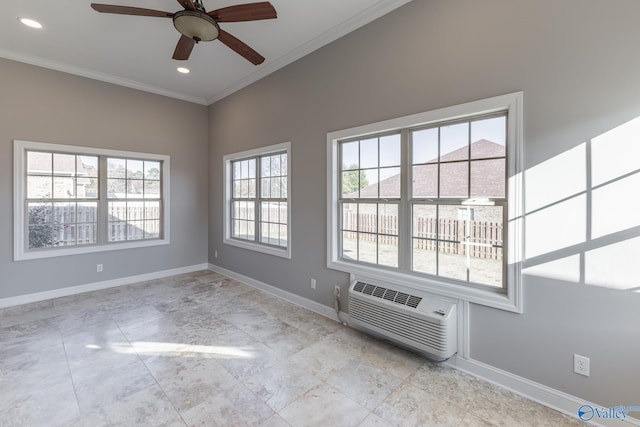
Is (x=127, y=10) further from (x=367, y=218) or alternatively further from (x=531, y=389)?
(x=531, y=389)

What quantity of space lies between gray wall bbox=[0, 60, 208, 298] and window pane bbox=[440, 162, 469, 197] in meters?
4.65

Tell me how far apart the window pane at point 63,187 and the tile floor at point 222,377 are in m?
1.66

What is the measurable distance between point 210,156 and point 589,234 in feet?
18.4

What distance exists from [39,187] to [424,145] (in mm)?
5242

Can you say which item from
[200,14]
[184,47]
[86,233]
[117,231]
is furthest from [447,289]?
[86,233]

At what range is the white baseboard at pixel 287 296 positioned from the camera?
3.40 meters

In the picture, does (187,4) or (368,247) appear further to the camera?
(368,247)

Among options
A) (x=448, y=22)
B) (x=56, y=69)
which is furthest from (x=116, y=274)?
(x=448, y=22)

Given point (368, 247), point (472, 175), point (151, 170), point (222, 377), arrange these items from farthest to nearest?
1. point (151, 170)
2. point (368, 247)
3. point (472, 175)
4. point (222, 377)

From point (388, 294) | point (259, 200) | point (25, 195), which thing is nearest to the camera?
point (388, 294)

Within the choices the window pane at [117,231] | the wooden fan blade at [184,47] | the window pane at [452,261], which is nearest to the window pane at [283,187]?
the wooden fan blade at [184,47]

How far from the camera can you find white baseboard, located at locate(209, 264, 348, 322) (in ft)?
11.1

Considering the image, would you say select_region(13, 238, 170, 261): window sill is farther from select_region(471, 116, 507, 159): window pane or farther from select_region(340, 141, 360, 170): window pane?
select_region(471, 116, 507, 159): window pane

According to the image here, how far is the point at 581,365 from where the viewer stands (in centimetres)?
184
